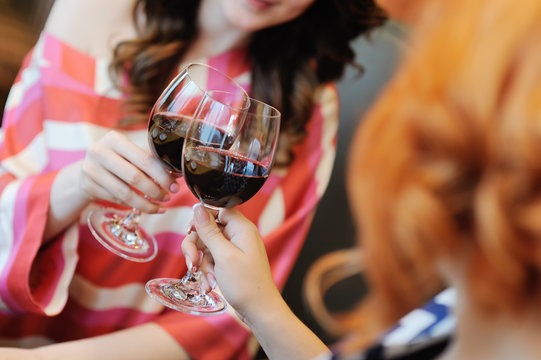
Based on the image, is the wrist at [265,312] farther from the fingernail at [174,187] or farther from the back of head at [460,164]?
the back of head at [460,164]

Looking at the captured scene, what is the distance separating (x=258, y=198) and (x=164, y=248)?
0.86 ft

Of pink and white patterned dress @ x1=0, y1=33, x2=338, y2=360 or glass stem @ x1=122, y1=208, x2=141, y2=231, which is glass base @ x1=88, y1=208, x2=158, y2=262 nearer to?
glass stem @ x1=122, y1=208, x2=141, y2=231

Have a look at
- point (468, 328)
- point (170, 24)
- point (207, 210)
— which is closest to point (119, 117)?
point (170, 24)

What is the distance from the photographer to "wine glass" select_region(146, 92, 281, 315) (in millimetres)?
872

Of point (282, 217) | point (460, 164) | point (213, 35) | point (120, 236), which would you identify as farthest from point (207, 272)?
point (213, 35)

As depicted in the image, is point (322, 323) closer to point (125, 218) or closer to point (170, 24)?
point (125, 218)

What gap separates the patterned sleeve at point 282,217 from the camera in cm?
126

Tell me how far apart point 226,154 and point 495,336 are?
19.1 inches

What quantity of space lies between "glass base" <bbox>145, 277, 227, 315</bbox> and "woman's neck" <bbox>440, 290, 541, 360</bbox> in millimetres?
470

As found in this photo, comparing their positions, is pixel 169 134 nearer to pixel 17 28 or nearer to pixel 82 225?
pixel 82 225

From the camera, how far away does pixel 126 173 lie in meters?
1.02

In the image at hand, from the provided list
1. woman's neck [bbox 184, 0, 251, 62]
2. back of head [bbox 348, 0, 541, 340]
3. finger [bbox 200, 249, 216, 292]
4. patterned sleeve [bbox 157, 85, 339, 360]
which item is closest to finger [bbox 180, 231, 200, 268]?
finger [bbox 200, 249, 216, 292]

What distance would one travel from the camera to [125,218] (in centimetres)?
116

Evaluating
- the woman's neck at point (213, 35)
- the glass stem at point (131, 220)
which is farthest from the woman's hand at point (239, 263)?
the woman's neck at point (213, 35)
